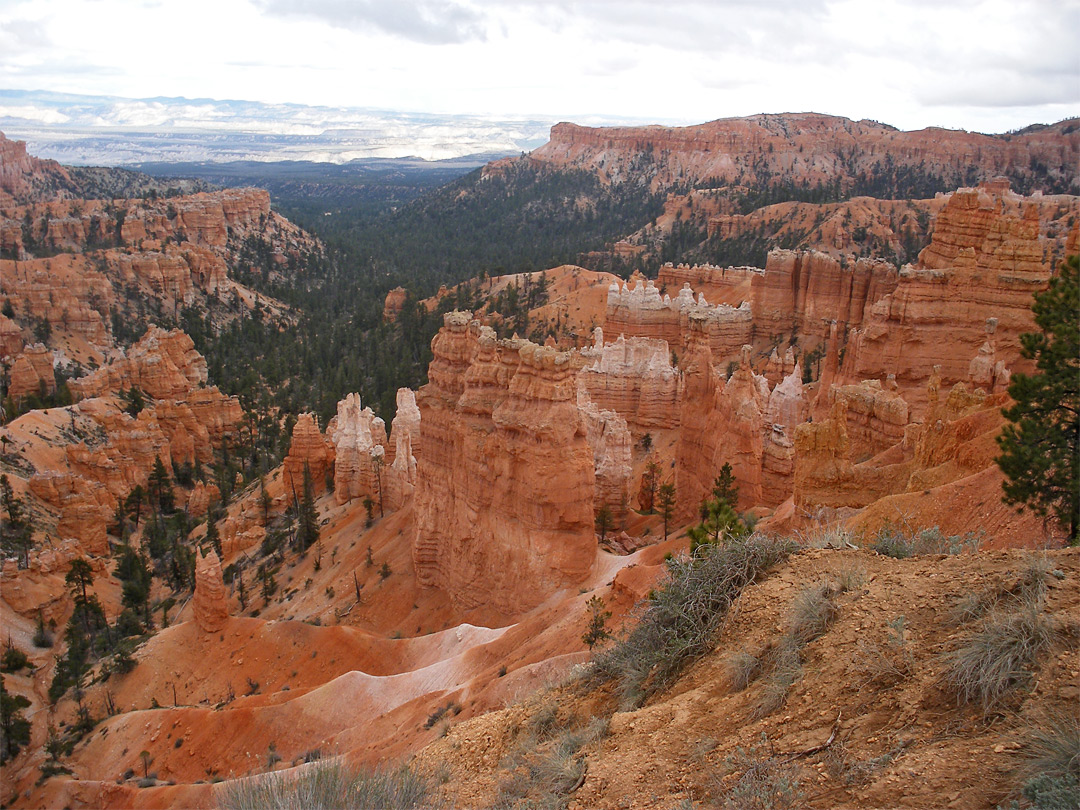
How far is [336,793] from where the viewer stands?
24.6 feet

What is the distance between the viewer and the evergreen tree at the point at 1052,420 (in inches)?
408

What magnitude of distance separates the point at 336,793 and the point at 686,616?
13.6 ft

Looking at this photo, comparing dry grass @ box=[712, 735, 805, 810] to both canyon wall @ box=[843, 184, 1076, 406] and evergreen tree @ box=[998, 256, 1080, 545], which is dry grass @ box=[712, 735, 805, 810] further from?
canyon wall @ box=[843, 184, 1076, 406]

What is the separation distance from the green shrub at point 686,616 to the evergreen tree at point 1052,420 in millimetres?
4025

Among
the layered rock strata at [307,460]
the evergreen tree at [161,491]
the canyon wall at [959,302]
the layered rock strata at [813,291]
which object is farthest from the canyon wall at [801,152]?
the evergreen tree at [161,491]

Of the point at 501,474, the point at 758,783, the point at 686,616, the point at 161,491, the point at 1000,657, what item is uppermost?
the point at 1000,657

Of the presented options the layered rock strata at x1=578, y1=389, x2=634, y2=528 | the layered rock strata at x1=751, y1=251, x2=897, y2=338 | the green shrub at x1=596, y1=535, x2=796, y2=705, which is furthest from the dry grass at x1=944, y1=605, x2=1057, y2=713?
the layered rock strata at x1=751, y1=251, x2=897, y2=338

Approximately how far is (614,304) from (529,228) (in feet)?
318

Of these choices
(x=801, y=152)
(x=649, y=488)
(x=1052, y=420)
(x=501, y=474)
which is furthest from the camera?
(x=801, y=152)

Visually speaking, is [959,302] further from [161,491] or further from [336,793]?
[161,491]

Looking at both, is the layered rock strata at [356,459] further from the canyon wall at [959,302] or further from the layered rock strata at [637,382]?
the canyon wall at [959,302]

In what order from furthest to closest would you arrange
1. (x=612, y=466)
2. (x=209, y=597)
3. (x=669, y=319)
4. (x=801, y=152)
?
(x=801, y=152) → (x=669, y=319) → (x=612, y=466) → (x=209, y=597)

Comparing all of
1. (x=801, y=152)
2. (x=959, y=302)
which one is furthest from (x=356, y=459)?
(x=801, y=152)

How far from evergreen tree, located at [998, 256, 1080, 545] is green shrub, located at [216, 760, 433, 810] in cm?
898
